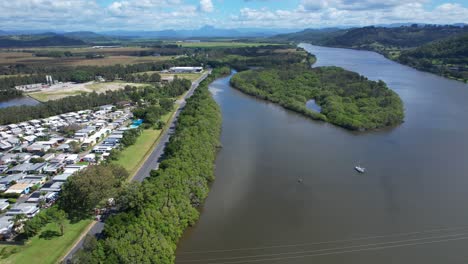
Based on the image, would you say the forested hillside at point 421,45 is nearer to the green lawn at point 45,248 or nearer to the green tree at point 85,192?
the green tree at point 85,192

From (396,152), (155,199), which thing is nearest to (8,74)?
(155,199)

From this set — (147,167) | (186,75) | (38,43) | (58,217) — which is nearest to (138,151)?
(147,167)

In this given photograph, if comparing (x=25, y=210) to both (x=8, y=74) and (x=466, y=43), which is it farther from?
(x=466, y=43)

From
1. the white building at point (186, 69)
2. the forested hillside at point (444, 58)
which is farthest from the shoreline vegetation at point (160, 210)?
the forested hillside at point (444, 58)

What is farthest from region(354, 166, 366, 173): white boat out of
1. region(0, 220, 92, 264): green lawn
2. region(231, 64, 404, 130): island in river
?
region(0, 220, 92, 264): green lawn

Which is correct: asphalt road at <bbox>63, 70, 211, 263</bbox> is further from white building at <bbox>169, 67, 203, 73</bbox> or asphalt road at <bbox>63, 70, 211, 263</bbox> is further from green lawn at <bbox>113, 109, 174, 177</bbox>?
white building at <bbox>169, 67, 203, 73</bbox>

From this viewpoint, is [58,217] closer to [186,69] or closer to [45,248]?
[45,248]
